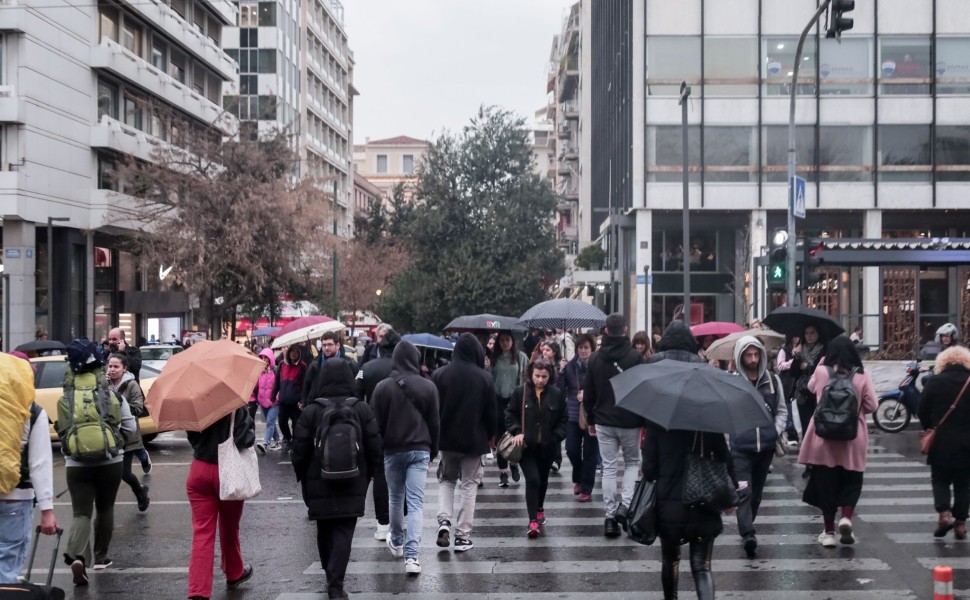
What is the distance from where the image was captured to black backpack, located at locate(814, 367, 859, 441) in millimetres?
9078

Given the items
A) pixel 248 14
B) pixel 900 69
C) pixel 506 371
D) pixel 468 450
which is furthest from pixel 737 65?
pixel 248 14

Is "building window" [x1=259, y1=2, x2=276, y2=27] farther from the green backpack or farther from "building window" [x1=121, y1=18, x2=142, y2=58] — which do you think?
the green backpack

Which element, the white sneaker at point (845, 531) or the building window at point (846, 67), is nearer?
the white sneaker at point (845, 531)

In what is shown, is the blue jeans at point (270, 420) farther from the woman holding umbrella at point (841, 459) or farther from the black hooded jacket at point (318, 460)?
the woman holding umbrella at point (841, 459)

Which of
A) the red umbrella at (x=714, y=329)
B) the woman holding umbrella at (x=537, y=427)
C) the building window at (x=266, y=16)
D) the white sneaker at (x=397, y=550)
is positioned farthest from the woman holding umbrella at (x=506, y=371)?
the building window at (x=266, y=16)

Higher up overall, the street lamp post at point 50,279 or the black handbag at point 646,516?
the street lamp post at point 50,279

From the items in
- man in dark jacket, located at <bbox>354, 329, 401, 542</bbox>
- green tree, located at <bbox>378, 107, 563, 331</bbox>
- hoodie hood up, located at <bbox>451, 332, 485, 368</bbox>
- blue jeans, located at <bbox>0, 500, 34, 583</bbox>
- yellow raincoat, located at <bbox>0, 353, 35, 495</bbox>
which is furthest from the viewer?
green tree, located at <bbox>378, 107, 563, 331</bbox>

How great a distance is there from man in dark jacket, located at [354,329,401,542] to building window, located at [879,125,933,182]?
108 ft

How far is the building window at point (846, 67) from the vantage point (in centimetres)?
3981

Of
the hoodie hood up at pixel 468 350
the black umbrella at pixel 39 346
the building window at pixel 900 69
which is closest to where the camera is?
the hoodie hood up at pixel 468 350

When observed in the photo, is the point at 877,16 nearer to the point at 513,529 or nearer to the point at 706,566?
the point at 513,529

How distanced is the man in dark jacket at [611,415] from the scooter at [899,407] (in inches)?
397

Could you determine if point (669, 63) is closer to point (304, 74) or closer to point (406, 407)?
point (406, 407)

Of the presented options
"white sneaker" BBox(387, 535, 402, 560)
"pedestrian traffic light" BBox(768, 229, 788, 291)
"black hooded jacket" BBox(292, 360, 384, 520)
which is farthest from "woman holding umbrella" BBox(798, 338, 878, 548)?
"pedestrian traffic light" BBox(768, 229, 788, 291)
